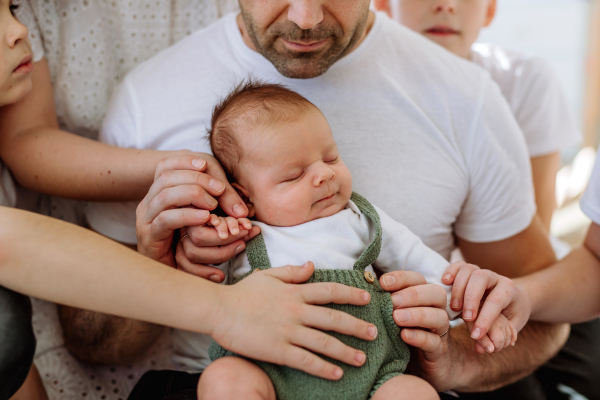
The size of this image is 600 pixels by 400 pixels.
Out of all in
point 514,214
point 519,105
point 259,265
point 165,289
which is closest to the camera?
point 165,289

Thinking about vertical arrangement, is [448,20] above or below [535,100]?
above

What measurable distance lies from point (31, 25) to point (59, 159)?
0.39 meters

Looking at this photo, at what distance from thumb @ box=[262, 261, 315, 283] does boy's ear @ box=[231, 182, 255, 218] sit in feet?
0.60

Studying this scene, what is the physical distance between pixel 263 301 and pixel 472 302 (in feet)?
1.43

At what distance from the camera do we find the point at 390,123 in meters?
1.39

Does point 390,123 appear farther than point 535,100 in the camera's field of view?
No

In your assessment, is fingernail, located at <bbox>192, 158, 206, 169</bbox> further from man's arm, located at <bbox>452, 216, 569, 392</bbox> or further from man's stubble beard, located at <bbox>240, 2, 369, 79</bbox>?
man's arm, located at <bbox>452, 216, 569, 392</bbox>

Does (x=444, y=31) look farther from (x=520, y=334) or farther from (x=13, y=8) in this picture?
(x=13, y=8)

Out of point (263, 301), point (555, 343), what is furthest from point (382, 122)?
point (555, 343)

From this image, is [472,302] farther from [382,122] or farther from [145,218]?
[145,218]

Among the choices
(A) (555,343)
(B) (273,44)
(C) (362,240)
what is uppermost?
(B) (273,44)

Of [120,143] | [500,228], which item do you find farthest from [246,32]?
[500,228]

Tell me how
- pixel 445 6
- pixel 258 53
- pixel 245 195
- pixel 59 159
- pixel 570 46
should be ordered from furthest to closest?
pixel 570 46, pixel 445 6, pixel 258 53, pixel 59 159, pixel 245 195

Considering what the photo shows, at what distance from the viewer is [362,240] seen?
43.4 inches
